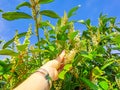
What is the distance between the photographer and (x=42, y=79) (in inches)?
78.3

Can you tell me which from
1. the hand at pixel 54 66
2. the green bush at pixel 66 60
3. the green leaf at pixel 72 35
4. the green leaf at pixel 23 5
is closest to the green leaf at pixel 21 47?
the green bush at pixel 66 60

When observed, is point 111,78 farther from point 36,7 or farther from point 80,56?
point 36,7

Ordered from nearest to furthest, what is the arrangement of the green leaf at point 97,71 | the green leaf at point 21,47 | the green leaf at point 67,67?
the green leaf at point 21,47, the green leaf at point 67,67, the green leaf at point 97,71

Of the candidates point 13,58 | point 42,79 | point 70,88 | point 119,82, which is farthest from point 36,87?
point 119,82

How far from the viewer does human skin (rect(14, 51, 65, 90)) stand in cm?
192

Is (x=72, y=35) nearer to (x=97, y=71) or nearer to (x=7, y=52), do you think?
(x=97, y=71)

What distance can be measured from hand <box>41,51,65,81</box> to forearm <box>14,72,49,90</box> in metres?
0.08

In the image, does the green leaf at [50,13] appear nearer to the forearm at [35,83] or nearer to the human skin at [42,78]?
the human skin at [42,78]

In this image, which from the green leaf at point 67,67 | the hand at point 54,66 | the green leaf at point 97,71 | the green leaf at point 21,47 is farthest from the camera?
the green leaf at point 97,71

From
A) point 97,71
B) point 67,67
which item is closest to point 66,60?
point 67,67

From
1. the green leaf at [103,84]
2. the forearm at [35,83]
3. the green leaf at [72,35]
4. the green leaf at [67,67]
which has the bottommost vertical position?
the green leaf at [103,84]

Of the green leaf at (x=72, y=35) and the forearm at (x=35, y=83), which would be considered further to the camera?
the green leaf at (x=72, y=35)

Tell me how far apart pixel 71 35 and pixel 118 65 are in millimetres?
642

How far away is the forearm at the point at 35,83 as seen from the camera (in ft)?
6.23
